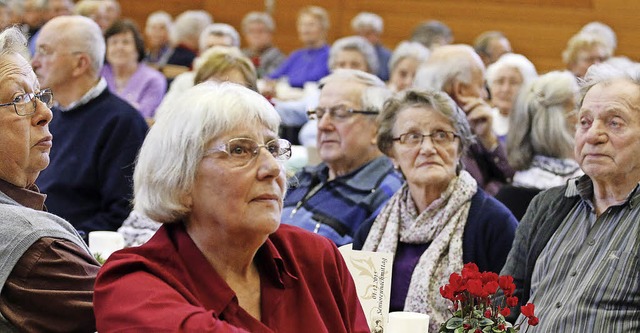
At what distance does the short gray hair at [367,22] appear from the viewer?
9961 millimetres

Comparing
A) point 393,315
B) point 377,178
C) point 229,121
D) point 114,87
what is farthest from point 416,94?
point 114,87

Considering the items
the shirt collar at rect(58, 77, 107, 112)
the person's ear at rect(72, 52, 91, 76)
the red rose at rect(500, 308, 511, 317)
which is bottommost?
the shirt collar at rect(58, 77, 107, 112)

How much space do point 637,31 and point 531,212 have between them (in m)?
7.04

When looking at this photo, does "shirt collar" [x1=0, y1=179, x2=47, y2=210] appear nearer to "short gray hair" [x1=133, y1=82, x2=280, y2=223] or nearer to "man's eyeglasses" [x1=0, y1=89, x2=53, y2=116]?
"man's eyeglasses" [x1=0, y1=89, x2=53, y2=116]

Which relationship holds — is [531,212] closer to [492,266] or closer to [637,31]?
[492,266]

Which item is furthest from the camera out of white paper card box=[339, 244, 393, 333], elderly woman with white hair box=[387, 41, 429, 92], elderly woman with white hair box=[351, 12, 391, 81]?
elderly woman with white hair box=[351, 12, 391, 81]

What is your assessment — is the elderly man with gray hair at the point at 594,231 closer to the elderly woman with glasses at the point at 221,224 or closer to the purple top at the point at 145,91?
the elderly woman with glasses at the point at 221,224

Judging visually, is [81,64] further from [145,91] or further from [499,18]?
[499,18]

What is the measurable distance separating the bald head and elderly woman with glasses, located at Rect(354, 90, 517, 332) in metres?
1.01

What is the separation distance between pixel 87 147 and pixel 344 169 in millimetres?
1175

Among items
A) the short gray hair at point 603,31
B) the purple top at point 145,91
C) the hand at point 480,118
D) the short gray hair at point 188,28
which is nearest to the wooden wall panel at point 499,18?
the short gray hair at point 603,31

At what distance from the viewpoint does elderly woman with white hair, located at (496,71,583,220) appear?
13.3 ft

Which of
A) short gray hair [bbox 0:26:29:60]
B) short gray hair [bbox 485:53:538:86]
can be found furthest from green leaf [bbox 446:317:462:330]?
short gray hair [bbox 485:53:538:86]

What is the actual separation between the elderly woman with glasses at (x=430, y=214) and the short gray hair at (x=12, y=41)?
1.36 metres
